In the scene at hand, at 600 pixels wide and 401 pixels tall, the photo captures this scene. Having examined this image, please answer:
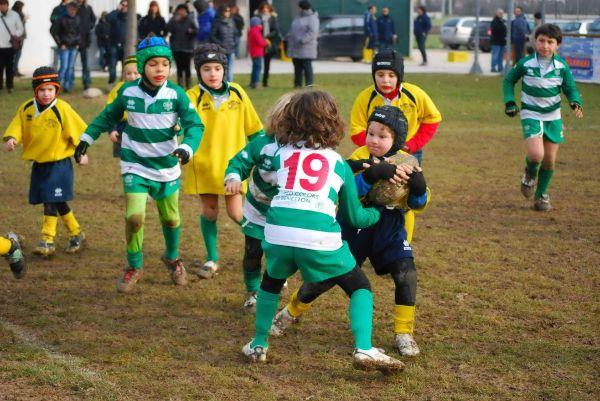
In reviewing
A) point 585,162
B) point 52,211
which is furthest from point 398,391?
point 585,162

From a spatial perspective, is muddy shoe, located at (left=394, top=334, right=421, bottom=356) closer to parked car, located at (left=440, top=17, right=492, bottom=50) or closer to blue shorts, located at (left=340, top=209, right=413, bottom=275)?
blue shorts, located at (left=340, top=209, right=413, bottom=275)

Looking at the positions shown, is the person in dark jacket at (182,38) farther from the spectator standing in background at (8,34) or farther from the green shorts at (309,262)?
the green shorts at (309,262)

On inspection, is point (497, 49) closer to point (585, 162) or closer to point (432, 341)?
point (585, 162)

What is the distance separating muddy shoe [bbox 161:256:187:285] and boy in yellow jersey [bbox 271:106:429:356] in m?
1.64

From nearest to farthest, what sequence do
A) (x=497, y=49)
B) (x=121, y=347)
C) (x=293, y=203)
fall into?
(x=293, y=203)
(x=121, y=347)
(x=497, y=49)

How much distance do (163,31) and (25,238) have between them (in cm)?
1403

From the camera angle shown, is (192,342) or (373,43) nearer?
(192,342)

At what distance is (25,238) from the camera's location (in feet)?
31.0

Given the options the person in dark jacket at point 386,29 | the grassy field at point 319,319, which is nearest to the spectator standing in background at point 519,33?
the person in dark jacket at point 386,29

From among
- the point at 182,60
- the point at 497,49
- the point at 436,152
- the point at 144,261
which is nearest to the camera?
the point at 144,261

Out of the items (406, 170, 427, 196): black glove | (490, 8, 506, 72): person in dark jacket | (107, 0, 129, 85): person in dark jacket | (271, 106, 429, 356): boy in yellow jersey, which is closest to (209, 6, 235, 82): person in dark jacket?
(107, 0, 129, 85): person in dark jacket

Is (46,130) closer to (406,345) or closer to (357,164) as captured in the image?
(357,164)

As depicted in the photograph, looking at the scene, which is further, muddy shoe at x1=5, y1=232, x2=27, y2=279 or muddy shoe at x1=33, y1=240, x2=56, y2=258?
muddy shoe at x1=33, y1=240, x2=56, y2=258

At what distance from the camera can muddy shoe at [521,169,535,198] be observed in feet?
36.3
